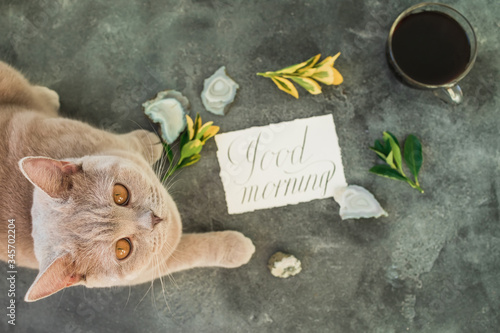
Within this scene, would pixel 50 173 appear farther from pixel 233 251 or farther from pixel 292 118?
pixel 292 118

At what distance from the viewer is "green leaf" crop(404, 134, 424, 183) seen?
0.97 metres

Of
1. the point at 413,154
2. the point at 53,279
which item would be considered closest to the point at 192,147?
the point at 53,279

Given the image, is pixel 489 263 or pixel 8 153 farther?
pixel 489 263

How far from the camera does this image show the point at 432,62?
0.91 m

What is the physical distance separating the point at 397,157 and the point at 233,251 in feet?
1.55

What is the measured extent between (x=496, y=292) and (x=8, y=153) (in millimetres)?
1191

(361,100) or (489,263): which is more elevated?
(361,100)

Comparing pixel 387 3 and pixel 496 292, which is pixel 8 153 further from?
pixel 496 292

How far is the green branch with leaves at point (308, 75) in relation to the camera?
0.97 meters

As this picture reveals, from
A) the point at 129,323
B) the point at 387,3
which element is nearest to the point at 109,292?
the point at 129,323

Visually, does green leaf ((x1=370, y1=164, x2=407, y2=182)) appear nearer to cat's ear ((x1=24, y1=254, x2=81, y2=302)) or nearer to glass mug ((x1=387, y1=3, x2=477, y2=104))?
glass mug ((x1=387, y1=3, x2=477, y2=104))

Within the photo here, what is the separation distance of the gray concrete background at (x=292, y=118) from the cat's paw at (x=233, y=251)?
0.17ft

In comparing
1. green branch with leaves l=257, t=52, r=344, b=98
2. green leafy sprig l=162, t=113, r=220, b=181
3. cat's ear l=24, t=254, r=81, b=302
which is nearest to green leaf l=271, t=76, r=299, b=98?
green branch with leaves l=257, t=52, r=344, b=98

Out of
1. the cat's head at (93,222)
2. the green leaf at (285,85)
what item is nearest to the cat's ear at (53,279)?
the cat's head at (93,222)
